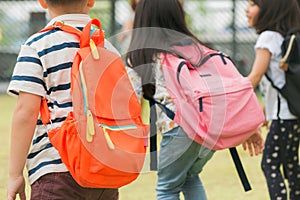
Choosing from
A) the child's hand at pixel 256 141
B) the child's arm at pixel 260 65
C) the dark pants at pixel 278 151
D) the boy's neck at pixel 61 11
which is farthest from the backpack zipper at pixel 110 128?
the dark pants at pixel 278 151

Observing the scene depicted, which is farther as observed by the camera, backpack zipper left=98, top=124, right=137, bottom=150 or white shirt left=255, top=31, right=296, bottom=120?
white shirt left=255, top=31, right=296, bottom=120

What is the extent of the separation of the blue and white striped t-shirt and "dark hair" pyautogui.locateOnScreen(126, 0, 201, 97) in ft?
4.16

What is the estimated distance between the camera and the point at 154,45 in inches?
173

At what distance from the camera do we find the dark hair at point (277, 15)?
5.31 metres

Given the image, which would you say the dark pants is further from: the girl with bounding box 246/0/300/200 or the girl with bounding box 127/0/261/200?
the girl with bounding box 127/0/261/200

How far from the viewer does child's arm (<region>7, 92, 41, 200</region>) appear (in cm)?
303

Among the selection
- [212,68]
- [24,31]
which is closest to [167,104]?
[212,68]

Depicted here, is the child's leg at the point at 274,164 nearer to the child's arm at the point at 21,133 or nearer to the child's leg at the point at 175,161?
the child's leg at the point at 175,161

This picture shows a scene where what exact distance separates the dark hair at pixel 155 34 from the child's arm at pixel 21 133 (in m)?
1.41

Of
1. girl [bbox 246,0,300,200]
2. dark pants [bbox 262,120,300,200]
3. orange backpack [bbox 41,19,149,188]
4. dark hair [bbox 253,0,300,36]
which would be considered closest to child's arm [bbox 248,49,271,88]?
girl [bbox 246,0,300,200]

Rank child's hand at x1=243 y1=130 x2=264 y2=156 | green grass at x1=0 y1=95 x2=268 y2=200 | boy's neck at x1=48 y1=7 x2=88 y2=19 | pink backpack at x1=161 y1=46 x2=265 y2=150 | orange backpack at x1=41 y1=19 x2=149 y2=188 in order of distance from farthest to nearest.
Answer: green grass at x1=0 y1=95 x2=268 y2=200 < child's hand at x1=243 y1=130 x2=264 y2=156 < pink backpack at x1=161 y1=46 x2=265 y2=150 < boy's neck at x1=48 y1=7 x2=88 y2=19 < orange backpack at x1=41 y1=19 x2=149 y2=188

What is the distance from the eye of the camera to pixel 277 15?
5.36m

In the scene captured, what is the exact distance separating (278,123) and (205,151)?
1.09 metres

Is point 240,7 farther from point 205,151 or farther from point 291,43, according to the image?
point 205,151
